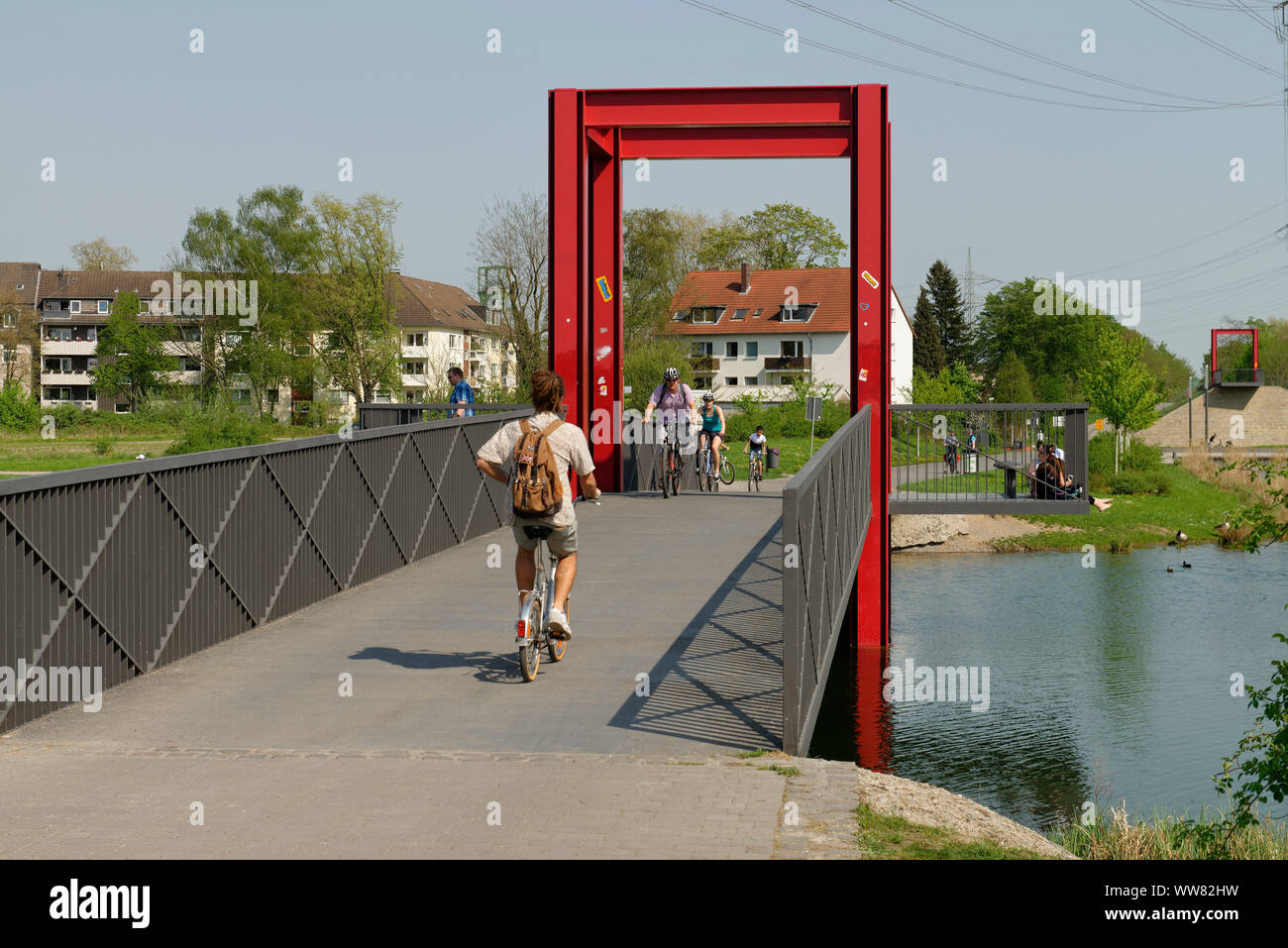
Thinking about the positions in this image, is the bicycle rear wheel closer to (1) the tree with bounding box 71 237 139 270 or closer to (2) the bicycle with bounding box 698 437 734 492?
(2) the bicycle with bounding box 698 437 734 492

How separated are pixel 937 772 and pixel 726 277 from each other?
8252cm

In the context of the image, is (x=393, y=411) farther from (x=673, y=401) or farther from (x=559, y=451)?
(x=559, y=451)

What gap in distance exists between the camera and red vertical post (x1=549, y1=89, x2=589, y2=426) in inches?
679

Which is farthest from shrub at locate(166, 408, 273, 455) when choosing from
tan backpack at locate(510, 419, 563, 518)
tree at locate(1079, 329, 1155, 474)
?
tree at locate(1079, 329, 1155, 474)

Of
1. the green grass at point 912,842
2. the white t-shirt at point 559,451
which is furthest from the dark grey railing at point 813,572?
the white t-shirt at point 559,451

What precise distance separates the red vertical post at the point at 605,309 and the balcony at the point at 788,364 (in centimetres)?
7659

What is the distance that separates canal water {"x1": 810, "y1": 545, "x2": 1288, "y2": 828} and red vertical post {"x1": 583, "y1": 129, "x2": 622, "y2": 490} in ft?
13.9

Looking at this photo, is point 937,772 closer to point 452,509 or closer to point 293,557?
point 452,509

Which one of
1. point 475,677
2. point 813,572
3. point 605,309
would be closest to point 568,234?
point 605,309

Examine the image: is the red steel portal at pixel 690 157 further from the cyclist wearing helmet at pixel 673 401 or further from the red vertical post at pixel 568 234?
the cyclist wearing helmet at pixel 673 401

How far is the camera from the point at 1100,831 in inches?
415

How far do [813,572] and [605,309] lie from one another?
10865 millimetres

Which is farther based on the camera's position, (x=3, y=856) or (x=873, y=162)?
(x=873, y=162)
